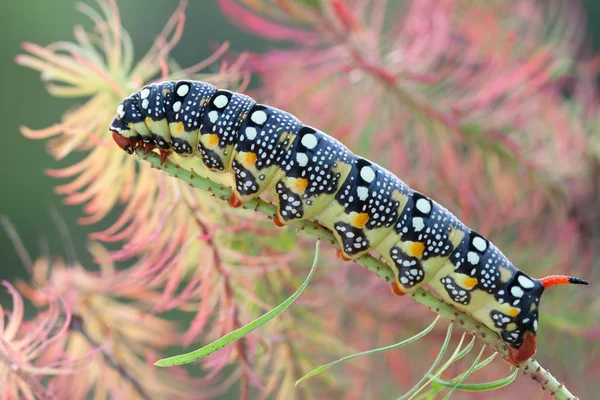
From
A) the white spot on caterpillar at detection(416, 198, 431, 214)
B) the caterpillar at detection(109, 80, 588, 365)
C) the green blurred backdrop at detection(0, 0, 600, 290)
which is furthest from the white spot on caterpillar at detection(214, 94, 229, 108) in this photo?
the green blurred backdrop at detection(0, 0, 600, 290)

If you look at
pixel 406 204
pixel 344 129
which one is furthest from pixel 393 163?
pixel 406 204

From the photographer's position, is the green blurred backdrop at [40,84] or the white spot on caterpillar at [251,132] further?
the green blurred backdrop at [40,84]

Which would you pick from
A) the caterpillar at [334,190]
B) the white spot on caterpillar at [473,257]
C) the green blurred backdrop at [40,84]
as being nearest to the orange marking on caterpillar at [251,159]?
the caterpillar at [334,190]

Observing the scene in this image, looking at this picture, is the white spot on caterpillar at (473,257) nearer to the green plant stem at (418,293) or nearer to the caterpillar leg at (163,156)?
the green plant stem at (418,293)

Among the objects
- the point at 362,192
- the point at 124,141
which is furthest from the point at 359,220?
the point at 124,141

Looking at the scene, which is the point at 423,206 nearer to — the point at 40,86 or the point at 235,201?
the point at 235,201

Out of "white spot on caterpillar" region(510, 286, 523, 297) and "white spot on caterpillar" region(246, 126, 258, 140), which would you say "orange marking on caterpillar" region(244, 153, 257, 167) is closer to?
"white spot on caterpillar" region(246, 126, 258, 140)

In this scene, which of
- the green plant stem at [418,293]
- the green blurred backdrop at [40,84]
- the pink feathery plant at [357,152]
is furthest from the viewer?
the green blurred backdrop at [40,84]
